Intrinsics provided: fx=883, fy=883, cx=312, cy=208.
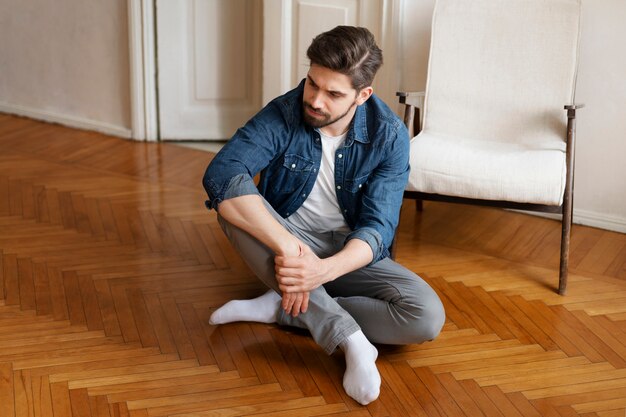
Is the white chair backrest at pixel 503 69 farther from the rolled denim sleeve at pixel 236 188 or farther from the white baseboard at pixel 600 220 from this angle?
the rolled denim sleeve at pixel 236 188

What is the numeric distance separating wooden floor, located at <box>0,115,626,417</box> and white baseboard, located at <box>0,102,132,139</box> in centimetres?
93

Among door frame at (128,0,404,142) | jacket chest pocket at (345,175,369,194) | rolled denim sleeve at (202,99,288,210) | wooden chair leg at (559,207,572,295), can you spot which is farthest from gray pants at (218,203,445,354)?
door frame at (128,0,404,142)

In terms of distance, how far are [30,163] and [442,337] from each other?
9.22ft

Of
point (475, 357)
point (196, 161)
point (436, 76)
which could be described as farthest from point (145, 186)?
point (475, 357)

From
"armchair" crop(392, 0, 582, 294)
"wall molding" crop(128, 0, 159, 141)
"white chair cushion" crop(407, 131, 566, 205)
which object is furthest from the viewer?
"wall molding" crop(128, 0, 159, 141)

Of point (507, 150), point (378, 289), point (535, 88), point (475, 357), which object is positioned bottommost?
point (475, 357)

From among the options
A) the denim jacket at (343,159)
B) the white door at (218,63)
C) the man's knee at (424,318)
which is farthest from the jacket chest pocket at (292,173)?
the white door at (218,63)

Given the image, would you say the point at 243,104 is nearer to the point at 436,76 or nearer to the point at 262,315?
the point at 436,76

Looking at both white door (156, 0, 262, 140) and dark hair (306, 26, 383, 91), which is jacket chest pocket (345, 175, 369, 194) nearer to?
dark hair (306, 26, 383, 91)

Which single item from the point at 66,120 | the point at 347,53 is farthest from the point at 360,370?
the point at 66,120

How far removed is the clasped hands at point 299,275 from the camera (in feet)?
8.84

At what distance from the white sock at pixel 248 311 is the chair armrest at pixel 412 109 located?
1118 millimetres

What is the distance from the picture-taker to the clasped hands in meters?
2.70

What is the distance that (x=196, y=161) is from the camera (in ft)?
16.5
